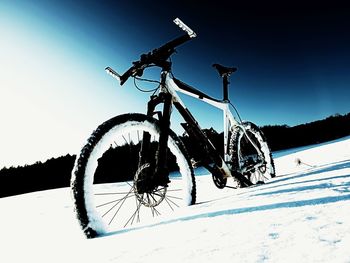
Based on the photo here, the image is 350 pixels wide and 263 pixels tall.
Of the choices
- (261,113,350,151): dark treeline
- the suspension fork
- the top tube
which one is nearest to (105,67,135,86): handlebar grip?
the suspension fork

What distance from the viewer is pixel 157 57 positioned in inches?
101

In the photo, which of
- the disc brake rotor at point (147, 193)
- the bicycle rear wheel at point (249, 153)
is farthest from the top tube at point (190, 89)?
the disc brake rotor at point (147, 193)

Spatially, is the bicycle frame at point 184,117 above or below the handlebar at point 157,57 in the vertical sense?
below

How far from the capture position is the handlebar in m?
2.41

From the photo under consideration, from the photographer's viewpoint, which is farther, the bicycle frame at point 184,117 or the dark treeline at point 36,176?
the dark treeline at point 36,176

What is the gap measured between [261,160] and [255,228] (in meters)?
3.50

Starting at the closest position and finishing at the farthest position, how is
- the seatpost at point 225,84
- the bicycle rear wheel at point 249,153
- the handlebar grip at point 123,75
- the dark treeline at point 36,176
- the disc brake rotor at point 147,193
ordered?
1. the disc brake rotor at point 147,193
2. the handlebar grip at point 123,75
3. the bicycle rear wheel at point 249,153
4. the seatpost at point 225,84
5. the dark treeline at point 36,176

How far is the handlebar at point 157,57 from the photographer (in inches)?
95.0

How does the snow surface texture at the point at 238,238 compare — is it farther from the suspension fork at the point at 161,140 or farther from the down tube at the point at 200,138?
the down tube at the point at 200,138

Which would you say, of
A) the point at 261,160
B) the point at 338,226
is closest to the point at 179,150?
the point at 338,226

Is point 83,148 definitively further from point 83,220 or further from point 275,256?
point 275,256

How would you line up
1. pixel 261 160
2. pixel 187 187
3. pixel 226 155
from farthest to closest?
1. pixel 261 160
2. pixel 226 155
3. pixel 187 187

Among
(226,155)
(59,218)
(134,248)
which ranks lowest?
(59,218)

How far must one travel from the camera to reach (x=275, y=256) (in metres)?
0.91
